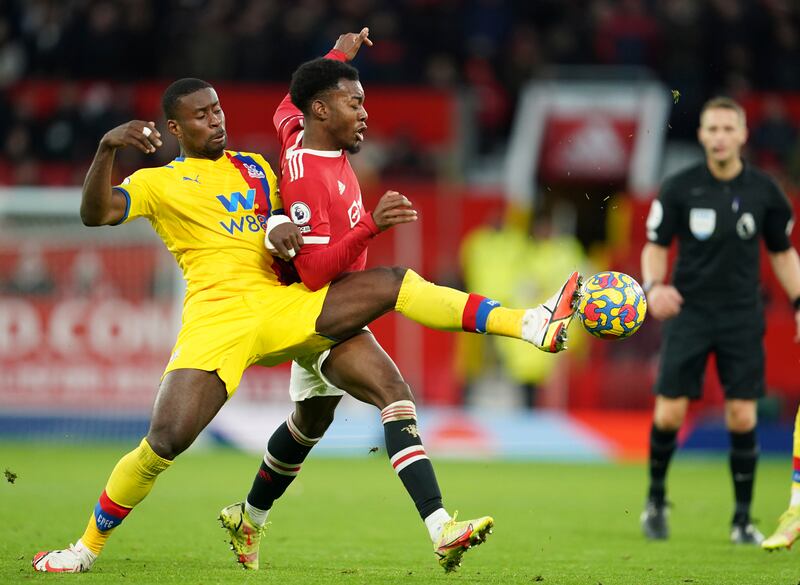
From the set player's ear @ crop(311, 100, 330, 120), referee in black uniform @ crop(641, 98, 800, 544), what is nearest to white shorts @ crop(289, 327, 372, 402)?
player's ear @ crop(311, 100, 330, 120)

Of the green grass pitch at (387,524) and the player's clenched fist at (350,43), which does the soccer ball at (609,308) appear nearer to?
the green grass pitch at (387,524)

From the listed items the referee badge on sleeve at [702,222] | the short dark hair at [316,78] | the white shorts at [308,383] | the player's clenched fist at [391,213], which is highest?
the short dark hair at [316,78]

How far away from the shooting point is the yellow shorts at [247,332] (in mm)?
6430

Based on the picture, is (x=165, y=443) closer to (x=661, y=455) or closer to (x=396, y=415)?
(x=396, y=415)

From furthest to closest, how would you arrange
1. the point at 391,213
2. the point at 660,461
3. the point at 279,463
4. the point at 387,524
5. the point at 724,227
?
the point at 387,524 → the point at 660,461 → the point at 724,227 → the point at 279,463 → the point at 391,213

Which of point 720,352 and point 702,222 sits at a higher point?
point 702,222

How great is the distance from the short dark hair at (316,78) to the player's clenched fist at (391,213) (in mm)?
797

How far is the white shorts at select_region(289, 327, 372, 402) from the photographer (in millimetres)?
6727

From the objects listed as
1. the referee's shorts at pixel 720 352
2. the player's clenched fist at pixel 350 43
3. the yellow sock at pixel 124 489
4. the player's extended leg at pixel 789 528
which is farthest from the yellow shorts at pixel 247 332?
the referee's shorts at pixel 720 352

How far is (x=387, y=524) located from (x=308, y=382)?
2.63 m

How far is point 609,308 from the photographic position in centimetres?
623

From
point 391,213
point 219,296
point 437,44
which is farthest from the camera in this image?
point 437,44

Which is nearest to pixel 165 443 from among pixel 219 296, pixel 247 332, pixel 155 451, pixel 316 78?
pixel 155 451

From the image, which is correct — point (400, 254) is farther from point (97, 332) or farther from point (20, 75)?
point (20, 75)
